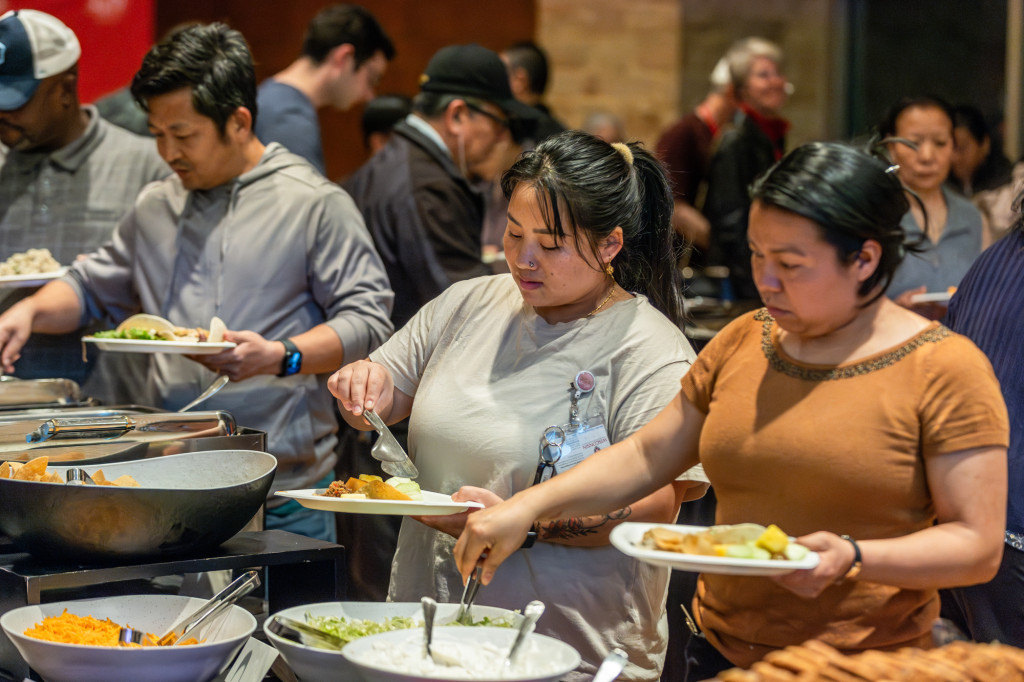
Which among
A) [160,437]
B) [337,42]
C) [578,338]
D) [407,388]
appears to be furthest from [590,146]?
[337,42]

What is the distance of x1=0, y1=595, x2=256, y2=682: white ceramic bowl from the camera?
1.37m

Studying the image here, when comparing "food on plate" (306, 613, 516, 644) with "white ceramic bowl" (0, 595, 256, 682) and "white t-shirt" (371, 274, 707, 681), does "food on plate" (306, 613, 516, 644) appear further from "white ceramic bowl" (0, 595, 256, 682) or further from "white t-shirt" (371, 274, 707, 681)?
"white t-shirt" (371, 274, 707, 681)

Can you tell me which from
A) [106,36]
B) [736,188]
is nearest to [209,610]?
[106,36]

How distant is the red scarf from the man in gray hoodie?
2.93 m

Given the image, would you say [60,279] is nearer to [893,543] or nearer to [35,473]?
[35,473]

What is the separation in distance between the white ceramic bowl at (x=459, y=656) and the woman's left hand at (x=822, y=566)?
270 mm

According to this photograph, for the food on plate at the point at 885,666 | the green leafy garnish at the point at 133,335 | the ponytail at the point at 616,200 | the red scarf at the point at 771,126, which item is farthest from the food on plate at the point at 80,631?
the red scarf at the point at 771,126

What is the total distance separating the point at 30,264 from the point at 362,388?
128 centimetres

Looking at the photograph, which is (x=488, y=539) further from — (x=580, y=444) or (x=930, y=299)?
(x=930, y=299)

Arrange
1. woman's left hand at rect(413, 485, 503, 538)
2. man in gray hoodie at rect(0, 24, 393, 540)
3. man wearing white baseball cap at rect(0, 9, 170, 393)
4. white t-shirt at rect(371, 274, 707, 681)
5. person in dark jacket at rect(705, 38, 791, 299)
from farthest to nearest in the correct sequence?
person in dark jacket at rect(705, 38, 791, 299) → man wearing white baseball cap at rect(0, 9, 170, 393) → man in gray hoodie at rect(0, 24, 393, 540) → white t-shirt at rect(371, 274, 707, 681) → woman's left hand at rect(413, 485, 503, 538)

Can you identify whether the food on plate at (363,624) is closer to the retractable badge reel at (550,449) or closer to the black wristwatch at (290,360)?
the retractable badge reel at (550,449)

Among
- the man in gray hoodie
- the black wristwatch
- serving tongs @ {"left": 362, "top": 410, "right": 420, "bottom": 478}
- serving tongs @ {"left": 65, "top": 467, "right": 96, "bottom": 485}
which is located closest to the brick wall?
the man in gray hoodie

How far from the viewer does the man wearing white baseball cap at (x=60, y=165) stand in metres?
2.88

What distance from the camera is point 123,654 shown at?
1371 millimetres
